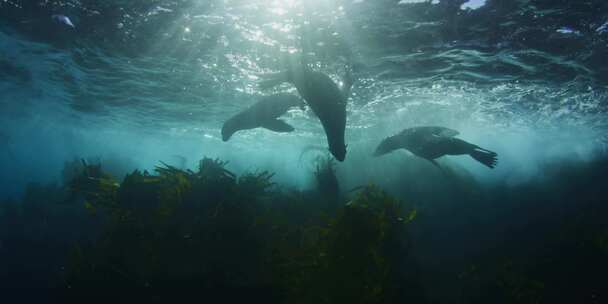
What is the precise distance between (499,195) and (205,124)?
75.6 feet

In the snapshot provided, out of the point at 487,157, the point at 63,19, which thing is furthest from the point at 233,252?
the point at 63,19

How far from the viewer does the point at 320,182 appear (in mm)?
10953

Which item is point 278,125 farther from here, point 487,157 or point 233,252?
point 487,157

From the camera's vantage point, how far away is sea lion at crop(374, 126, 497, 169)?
669 centimetres

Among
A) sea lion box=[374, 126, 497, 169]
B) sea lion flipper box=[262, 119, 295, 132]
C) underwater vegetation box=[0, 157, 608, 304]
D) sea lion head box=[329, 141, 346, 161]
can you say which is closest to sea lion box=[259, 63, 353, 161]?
sea lion head box=[329, 141, 346, 161]

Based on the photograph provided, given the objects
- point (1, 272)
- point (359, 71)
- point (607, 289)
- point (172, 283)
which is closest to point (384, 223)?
point (172, 283)

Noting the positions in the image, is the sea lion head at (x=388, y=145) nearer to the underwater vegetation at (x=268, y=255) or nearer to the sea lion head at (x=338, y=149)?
the underwater vegetation at (x=268, y=255)

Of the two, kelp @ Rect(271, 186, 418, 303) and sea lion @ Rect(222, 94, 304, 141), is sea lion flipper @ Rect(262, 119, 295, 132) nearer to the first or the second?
sea lion @ Rect(222, 94, 304, 141)

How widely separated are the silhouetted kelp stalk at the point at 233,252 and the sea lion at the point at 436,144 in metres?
2.09

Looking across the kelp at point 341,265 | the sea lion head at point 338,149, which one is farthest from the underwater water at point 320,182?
the sea lion head at point 338,149

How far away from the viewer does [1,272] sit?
10.9 m

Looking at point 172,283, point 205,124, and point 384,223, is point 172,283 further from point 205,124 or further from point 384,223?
point 205,124

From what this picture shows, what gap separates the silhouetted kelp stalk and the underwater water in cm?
3

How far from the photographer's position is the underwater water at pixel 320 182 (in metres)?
5.09
